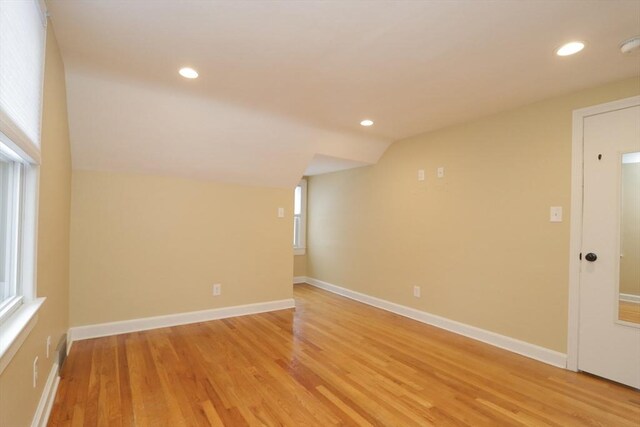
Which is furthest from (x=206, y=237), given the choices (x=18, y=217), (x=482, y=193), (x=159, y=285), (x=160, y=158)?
(x=482, y=193)

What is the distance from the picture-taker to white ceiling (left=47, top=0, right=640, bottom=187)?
5.59ft

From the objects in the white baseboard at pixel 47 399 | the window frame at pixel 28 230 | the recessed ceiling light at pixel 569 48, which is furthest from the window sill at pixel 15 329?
the recessed ceiling light at pixel 569 48

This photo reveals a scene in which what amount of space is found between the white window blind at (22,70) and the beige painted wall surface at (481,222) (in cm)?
352

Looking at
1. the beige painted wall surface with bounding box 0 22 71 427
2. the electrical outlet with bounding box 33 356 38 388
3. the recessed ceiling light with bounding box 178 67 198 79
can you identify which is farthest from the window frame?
the recessed ceiling light with bounding box 178 67 198 79

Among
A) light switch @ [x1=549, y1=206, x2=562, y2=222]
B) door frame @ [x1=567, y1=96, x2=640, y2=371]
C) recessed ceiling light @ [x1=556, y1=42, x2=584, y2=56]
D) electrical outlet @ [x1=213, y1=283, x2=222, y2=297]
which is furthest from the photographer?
electrical outlet @ [x1=213, y1=283, x2=222, y2=297]

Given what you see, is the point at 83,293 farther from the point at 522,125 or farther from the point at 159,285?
the point at 522,125

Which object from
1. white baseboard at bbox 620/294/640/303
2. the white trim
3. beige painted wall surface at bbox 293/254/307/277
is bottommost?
the white trim

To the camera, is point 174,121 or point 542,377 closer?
point 542,377

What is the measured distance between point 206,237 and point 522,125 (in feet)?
11.5

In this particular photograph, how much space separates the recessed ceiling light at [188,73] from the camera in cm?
234

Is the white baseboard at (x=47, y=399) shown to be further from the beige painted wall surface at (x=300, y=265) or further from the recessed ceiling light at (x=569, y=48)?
the beige painted wall surface at (x=300, y=265)

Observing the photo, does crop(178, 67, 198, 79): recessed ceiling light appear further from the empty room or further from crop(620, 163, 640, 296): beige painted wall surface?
crop(620, 163, 640, 296): beige painted wall surface

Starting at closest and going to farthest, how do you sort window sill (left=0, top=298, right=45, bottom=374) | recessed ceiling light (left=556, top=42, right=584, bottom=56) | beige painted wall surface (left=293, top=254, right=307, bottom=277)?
1. window sill (left=0, top=298, right=45, bottom=374)
2. recessed ceiling light (left=556, top=42, right=584, bottom=56)
3. beige painted wall surface (left=293, top=254, right=307, bottom=277)

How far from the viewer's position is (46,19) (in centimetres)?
171
